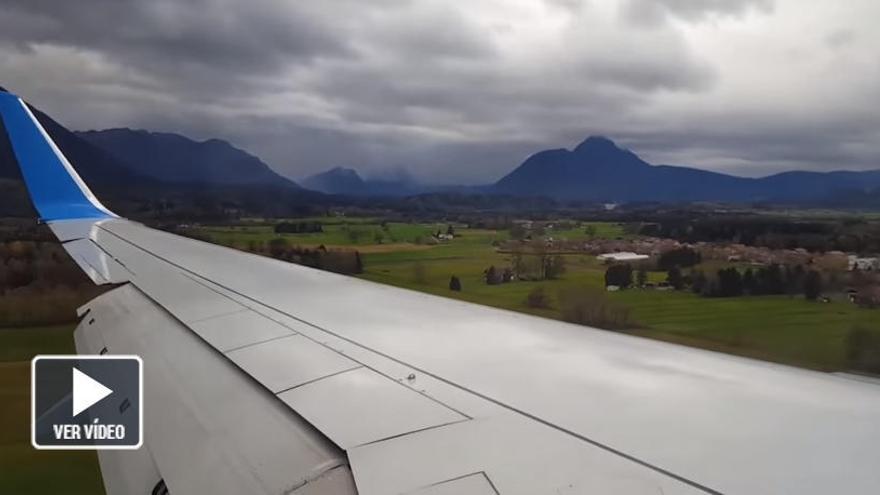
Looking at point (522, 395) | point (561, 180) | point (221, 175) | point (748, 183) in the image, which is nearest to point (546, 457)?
point (522, 395)

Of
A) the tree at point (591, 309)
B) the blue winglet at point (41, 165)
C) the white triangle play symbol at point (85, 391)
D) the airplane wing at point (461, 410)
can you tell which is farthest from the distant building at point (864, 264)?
the blue winglet at point (41, 165)

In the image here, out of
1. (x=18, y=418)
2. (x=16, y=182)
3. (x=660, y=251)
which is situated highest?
(x=16, y=182)

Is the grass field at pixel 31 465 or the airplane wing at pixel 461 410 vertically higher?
the airplane wing at pixel 461 410

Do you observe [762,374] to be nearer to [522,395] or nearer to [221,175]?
[522,395]

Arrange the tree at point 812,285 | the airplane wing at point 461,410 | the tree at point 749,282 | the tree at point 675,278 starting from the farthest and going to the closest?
the tree at point 675,278
the tree at point 749,282
the tree at point 812,285
the airplane wing at point 461,410

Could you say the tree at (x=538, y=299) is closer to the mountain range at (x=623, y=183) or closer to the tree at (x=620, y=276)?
the tree at (x=620, y=276)

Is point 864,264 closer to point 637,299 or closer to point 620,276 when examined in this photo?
point 637,299

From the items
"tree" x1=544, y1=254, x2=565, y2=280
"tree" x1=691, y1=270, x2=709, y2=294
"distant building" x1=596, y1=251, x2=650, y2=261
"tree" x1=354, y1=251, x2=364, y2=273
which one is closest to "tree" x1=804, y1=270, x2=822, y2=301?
"tree" x1=691, y1=270, x2=709, y2=294
